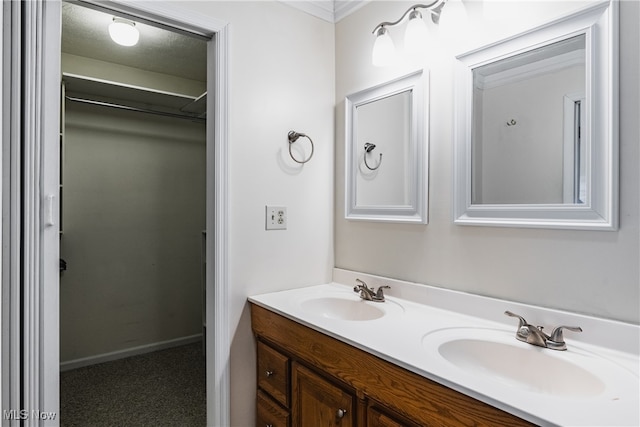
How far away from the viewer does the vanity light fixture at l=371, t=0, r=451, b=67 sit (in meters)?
1.52

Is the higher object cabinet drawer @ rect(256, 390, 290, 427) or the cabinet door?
the cabinet door

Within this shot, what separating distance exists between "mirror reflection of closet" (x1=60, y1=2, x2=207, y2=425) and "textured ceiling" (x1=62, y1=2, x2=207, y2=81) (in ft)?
0.04

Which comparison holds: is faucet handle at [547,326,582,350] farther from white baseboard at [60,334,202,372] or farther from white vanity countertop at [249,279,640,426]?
white baseboard at [60,334,202,372]

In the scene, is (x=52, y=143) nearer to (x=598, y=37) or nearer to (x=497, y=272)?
(x=497, y=272)

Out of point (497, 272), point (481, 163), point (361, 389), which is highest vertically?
point (481, 163)

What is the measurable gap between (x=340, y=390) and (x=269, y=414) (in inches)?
21.5

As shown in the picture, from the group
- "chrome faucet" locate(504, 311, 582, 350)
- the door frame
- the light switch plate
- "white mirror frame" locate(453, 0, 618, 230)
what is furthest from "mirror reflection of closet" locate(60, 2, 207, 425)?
"white mirror frame" locate(453, 0, 618, 230)

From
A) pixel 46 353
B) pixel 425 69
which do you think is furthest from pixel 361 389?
pixel 425 69

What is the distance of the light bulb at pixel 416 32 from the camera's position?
1.53m

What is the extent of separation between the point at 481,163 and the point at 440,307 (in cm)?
58

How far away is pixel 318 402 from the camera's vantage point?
136 centimetres

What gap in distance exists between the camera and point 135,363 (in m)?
2.84

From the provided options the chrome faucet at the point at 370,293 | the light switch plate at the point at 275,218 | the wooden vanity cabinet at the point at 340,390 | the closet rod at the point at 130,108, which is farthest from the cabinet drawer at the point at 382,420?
the closet rod at the point at 130,108

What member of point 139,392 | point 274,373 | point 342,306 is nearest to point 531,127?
point 342,306
